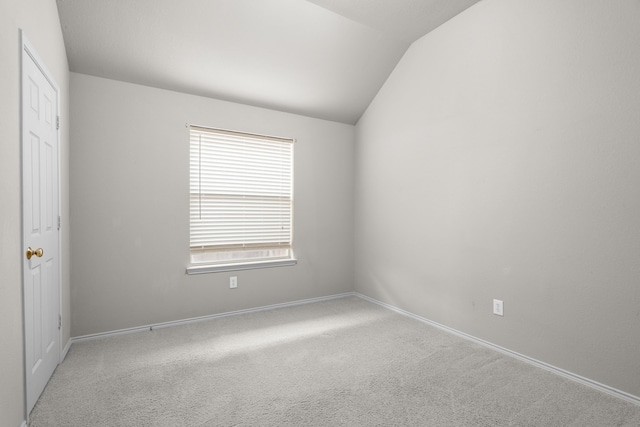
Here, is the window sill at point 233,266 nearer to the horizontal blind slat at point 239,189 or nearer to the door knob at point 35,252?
the horizontal blind slat at point 239,189

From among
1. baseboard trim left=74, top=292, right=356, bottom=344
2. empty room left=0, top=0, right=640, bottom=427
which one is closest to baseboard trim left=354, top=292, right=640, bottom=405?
→ empty room left=0, top=0, right=640, bottom=427

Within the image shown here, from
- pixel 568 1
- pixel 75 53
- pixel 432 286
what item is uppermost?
pixel 568 1

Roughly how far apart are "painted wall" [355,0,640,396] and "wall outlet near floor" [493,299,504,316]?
→ 5 cm

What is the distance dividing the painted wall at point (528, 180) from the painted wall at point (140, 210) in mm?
1622

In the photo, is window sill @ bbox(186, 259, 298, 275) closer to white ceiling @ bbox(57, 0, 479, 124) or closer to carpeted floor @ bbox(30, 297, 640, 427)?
carpeted floor @ bbox(30, 297, 640, 427)

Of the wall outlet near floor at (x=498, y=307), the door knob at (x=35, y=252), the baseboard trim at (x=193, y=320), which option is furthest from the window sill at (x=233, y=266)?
the wall outlet near floor at (x=498, y=307)

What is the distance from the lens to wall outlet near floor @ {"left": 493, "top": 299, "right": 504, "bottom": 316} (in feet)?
8.96

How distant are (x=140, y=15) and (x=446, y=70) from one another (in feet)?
9.06

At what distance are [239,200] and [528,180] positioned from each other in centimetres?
285

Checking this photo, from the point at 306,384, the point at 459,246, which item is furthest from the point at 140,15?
the point at 459,246

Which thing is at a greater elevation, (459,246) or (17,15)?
(17,15)

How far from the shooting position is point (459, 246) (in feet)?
10.2

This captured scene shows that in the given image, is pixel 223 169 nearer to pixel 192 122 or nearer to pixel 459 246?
pixel 192 122

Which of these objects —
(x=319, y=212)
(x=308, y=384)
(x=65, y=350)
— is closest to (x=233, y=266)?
(x=319, y=212)
